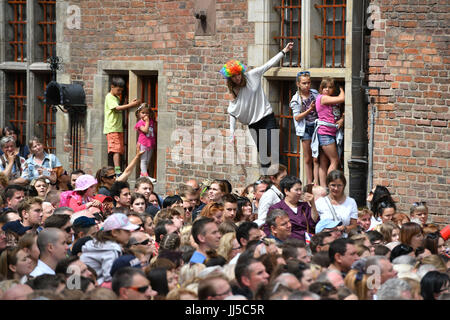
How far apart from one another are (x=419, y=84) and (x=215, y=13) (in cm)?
410

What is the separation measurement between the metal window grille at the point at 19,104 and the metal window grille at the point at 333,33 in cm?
764

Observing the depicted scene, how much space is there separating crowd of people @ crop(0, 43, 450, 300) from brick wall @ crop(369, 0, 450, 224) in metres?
0.54

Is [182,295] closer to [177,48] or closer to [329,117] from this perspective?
[329,117]

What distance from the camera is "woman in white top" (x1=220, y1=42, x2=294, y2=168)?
48.4ft

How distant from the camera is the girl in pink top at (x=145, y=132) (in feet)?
56.2

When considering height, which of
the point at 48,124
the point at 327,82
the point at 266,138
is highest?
the point at 327,82

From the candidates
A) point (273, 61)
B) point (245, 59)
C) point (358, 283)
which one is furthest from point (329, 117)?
point (358, 283)

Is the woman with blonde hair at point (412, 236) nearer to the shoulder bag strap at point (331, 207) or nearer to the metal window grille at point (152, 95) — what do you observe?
the shoulder bag strap at point (331, 207)

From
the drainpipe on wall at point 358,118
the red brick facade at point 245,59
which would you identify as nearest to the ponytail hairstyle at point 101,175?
the red brick facade at point 245,59

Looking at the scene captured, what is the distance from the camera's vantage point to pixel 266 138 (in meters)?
15.3

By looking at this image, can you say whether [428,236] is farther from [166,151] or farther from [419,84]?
[166,151]

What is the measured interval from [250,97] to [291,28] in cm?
124

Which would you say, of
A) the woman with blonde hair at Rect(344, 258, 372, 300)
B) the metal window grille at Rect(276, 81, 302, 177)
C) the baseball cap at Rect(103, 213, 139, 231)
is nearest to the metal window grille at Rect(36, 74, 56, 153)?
the metal window grille at Rect(276, 81, 302, 177)
